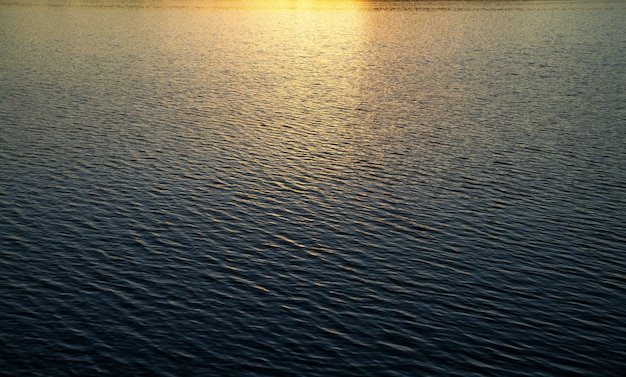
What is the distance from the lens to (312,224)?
175 ft

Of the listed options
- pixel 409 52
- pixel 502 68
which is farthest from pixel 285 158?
pixel 409 52

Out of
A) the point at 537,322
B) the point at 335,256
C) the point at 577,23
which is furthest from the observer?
the point at 577,23

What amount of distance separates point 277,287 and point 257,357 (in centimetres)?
799

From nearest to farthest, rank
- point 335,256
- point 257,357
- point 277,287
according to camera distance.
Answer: point 257,357 < point 277,287 < point 335,256

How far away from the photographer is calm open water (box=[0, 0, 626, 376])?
36500 mm

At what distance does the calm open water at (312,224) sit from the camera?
3650cm

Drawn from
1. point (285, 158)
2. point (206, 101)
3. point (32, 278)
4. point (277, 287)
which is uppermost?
point (206, 101)

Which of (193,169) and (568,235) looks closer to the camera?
(568,235)

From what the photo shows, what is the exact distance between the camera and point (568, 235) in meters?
51.0

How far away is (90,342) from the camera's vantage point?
119 ft

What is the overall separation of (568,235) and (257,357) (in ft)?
87.5

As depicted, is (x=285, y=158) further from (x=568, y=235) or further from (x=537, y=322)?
(x=537, y=322)

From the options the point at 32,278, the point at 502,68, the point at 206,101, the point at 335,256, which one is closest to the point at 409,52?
the point at 502,68

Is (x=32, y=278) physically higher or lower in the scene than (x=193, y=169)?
lower
